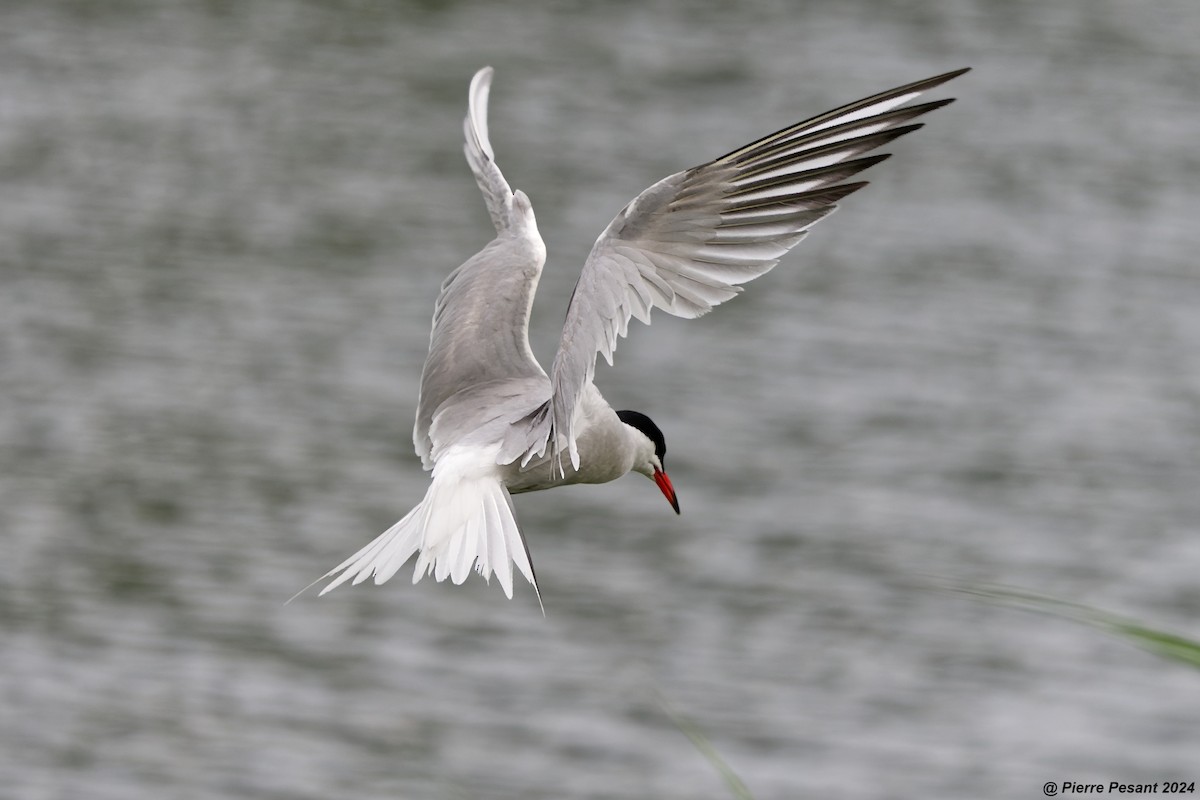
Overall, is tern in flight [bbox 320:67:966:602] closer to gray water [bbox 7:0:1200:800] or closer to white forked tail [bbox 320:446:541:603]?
white forked tail [bbox 320:446:541:603]

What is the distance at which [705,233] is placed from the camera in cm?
353

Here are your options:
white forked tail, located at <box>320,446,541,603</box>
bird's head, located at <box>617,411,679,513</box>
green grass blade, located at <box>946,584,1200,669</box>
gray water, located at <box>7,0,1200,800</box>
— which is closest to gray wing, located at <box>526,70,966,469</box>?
white forked tail, located at <box>320,446,541,603</box>

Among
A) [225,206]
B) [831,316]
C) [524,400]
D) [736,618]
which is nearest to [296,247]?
[225,206]

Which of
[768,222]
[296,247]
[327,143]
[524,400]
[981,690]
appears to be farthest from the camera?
[327,143]

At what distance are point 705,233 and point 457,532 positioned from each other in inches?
30.8

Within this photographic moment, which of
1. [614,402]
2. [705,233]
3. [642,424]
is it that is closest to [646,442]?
[642,424]

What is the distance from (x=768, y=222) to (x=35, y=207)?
37.7ft

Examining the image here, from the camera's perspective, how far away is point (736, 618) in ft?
32.4

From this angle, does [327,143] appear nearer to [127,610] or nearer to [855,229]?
[855,229]

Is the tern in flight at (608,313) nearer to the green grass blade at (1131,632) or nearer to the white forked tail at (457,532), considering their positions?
the white forked tail at (457,532)

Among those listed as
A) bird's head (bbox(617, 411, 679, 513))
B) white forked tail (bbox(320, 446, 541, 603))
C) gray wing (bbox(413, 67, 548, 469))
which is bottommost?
white forked tail (bbox(320, 446, 541, 603))

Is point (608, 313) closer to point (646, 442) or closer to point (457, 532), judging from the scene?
point (457, 532)

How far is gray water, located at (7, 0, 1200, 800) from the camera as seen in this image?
29.7ft

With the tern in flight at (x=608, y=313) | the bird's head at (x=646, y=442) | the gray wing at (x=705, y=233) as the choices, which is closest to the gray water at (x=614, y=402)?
the bird's head at (x=646, y=442)
